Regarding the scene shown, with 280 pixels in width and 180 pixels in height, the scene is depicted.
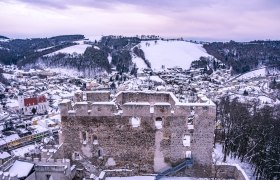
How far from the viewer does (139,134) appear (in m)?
22.6

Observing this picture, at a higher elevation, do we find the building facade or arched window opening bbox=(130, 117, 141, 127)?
arched window opening bbox=(130, 117, 141, 127)

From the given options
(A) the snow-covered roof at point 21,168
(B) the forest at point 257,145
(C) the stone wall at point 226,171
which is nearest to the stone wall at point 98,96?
(A) the snow-covered roof at point 21,168

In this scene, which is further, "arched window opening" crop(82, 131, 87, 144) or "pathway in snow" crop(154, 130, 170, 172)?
"arched window opening" crop(82, 131, 87, 144)

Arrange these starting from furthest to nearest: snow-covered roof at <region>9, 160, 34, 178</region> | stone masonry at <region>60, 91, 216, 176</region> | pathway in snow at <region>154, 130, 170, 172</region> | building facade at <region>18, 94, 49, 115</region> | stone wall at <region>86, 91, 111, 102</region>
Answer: building facade at <region>18, 94, 49, 115</region>
stone wall at <region>86, 91, 111, 102</region>
pathway in snow at <region>154, 130, 170, 172</region>
stone masonry at <region>60, 91, 216, 176</region>
snow-covered roof at <region>9, 160, 34, 178</region>

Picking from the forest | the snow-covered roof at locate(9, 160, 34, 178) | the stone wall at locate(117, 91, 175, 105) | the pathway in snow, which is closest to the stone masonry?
the pathway in snow

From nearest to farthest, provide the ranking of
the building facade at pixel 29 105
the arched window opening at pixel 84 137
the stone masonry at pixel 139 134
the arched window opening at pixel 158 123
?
the stone masonry at pixel 139 134 < the arched window opening at pixel 158 123 < the arched window opening at pixel 84 137 < the building facade at pixel 29 105

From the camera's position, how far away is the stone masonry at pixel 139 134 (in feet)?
72.3

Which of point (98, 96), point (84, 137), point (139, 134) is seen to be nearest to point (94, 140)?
point (84, 137)

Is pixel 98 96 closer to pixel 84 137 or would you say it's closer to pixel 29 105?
pixel 84 137

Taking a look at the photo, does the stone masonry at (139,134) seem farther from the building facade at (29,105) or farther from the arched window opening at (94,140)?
the building facade at (29,105)

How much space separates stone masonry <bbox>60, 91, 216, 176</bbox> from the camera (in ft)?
72.3

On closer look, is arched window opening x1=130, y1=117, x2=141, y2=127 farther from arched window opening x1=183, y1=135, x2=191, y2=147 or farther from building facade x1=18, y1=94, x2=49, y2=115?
building facade x1=18, y1=94, x2=49, y2=115

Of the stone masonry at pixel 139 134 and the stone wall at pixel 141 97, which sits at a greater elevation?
the stone wall at pixel 141 97

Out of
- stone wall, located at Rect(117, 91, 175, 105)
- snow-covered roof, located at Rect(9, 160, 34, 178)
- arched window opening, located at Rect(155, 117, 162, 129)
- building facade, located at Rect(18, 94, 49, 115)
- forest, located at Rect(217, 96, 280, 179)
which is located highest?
stone wall, located at Rect(117, 91, 175, 105)
